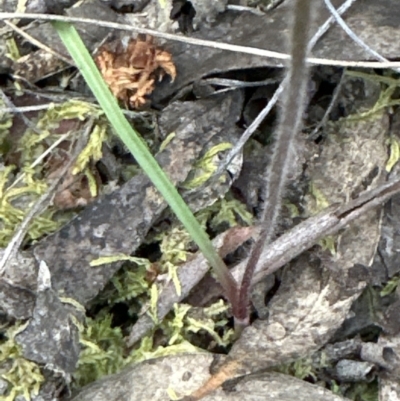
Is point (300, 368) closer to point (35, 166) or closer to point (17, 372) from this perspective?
point (17, 372)

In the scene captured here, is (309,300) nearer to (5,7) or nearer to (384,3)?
(384,3)

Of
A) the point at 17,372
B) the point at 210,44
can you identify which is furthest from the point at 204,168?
the point at 17,372

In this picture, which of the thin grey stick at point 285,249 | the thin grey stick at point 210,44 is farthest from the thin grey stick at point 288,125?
the thin grey stick at point 210,44

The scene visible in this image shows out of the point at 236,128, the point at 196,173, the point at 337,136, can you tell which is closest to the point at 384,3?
the point at 337,136

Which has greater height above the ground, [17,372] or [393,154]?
[393,154]

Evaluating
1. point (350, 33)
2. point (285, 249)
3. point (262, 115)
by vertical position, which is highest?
point (350, 33)

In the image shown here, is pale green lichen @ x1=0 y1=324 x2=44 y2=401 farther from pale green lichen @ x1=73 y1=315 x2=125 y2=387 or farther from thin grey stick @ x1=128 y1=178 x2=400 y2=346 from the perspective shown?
thin grey stick @ x1=128 y1=178 x2=400 y2=346

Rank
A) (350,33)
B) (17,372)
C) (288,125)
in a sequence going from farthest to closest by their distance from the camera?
1. (350,33)
2. (17,372)
3. (288,125)
